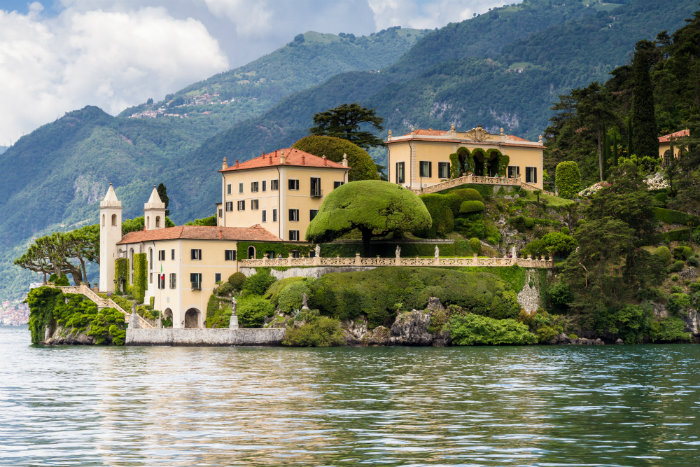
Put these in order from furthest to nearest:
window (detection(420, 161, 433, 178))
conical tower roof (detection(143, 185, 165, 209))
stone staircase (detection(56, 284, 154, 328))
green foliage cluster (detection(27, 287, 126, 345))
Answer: conical tower roof (detection(143, 185, 165, 209))
window (detection(420, 161, 433, 178))
green foliage cluster (detection(27, 287, 126, 345))
stone staircase (detection(56, 284, 154, 328))

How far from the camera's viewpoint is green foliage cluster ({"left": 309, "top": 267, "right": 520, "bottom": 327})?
8144 cm

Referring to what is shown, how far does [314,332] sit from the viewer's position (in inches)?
3118

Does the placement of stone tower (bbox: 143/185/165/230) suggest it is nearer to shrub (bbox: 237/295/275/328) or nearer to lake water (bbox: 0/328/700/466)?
shrub (bbox: 237/295/275/328)

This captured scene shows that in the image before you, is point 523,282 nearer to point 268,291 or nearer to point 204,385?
point 268,291

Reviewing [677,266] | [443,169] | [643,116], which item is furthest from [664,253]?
[443,169]

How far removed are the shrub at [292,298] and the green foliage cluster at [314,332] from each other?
4.57ft

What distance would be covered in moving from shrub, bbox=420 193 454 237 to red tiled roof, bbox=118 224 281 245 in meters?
12.9

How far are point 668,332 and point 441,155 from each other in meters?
27.9

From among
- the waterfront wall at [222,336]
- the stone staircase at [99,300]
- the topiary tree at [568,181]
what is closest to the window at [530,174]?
the topiary tree at [568,181]

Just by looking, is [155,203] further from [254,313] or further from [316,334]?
[316,334]

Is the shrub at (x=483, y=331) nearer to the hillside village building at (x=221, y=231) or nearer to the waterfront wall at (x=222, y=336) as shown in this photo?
the waterfront wall at (x=222, y=336)

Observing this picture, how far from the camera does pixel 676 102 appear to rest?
115000 millimetres

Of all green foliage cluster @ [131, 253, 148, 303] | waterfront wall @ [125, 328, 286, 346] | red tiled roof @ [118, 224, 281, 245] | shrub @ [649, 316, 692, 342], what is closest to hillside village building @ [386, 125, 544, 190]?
red tiled roof @ [118, 224, 281, 245]

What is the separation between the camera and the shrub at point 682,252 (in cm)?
9025
